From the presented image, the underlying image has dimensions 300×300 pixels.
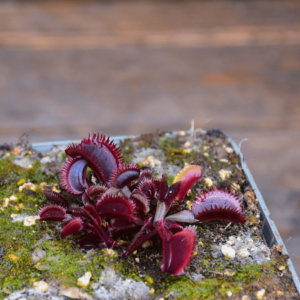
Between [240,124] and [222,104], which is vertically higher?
[222,104]

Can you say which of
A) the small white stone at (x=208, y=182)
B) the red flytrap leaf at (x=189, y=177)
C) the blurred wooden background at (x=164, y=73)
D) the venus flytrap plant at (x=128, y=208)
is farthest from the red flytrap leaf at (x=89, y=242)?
the blurred wooden background at (x=164, y=73)

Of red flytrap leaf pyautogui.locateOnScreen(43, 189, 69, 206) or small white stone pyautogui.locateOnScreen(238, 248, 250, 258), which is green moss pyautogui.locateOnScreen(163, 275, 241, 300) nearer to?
A: small white stone pyautogui.locateOnScreen(238, 248, 250, 258)

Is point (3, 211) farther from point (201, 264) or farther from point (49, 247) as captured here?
point (201, 264)

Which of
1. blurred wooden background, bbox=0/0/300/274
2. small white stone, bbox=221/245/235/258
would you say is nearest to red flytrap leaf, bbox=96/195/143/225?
small white stone, bbox=221/245/235/258

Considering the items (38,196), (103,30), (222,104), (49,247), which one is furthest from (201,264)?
(103,30)

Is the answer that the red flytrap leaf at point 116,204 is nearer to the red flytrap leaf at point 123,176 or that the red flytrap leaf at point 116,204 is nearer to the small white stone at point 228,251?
the red flytrap leaf at point 123,176
